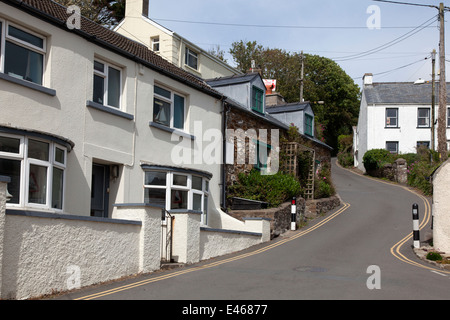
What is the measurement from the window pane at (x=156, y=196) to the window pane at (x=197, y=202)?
1333 mm

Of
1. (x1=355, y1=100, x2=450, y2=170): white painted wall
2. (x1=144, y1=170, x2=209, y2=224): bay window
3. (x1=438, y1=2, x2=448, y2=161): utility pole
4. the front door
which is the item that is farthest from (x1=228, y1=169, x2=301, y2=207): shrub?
(x1=355, y1=100, x2=450, y2=170): white painted wall

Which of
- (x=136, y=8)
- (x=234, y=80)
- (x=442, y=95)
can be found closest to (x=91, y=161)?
(x=234, y=80)

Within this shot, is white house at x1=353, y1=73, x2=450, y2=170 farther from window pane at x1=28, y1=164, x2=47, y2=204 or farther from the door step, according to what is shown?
window pane at x1=28, y1=164, x2=47, y2=204

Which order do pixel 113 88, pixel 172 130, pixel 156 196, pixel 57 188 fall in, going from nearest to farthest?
pixel 57 188, pixel 113 88, pixel 156 196, pixel 172 130

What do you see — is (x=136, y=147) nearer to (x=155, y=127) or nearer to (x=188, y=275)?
(x=155, y=127)

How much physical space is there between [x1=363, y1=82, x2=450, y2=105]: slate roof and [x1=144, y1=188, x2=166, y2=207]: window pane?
115 feet

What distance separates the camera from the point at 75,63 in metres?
14.1

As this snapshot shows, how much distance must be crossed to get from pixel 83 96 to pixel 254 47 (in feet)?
137

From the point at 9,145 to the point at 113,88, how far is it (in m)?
4.91

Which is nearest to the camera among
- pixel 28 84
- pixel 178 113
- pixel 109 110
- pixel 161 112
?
pixel 28 84

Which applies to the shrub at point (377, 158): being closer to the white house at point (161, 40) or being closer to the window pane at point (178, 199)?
the white house at point (161, 40)

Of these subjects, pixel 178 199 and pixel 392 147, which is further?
pixel 392 147

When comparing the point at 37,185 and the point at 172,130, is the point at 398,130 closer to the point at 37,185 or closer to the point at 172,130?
the point at 172,130

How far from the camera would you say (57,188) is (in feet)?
41.2
